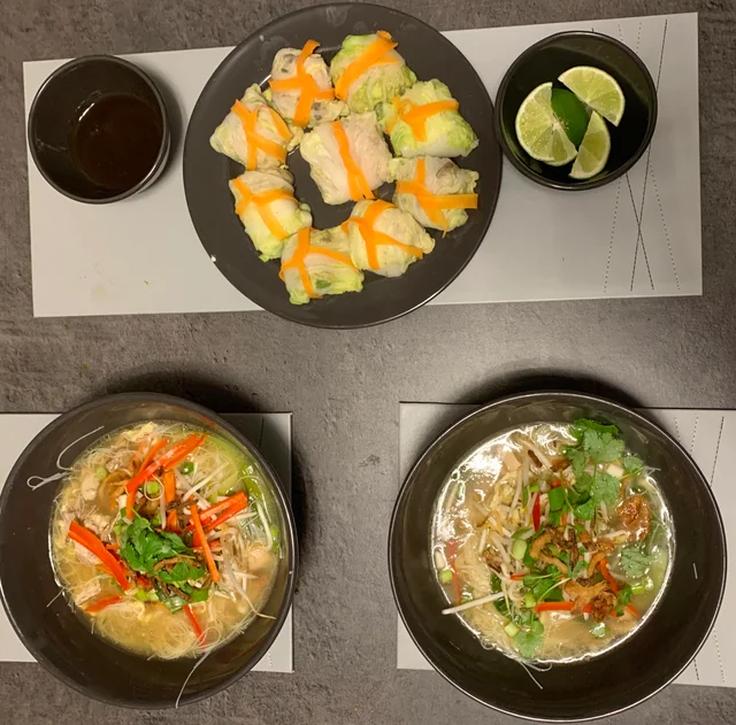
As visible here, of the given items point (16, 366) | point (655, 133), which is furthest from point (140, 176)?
point (655, 133)

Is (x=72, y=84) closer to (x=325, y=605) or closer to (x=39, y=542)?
(x=39, y=542)

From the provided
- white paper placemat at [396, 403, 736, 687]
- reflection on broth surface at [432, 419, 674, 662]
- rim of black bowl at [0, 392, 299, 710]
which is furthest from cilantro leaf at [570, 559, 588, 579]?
rim of black bowl at [0, 392, 299, 710]

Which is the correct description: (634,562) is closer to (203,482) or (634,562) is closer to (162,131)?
(203,482)

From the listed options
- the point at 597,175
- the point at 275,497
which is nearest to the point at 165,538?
the point at 275,497

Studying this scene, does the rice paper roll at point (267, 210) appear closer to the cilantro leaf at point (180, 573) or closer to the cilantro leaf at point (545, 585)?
the cilantro leaf at point (180, 573)

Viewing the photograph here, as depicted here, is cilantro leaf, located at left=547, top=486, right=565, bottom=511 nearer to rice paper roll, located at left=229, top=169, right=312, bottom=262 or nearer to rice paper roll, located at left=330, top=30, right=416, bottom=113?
rice paper roll, located at left=229, top=169, right=312, bottom=262

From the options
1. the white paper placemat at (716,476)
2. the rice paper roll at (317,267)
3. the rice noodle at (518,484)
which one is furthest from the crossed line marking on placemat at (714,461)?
the rice paper roll at (317,267)
